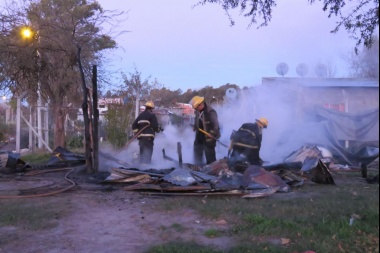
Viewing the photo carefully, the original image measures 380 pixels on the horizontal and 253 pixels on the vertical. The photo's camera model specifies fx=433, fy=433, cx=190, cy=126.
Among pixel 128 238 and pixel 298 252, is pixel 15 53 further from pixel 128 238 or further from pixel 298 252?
pixel 298 252

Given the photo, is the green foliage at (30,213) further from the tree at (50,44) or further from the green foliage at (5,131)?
the green foliage at (5,131)

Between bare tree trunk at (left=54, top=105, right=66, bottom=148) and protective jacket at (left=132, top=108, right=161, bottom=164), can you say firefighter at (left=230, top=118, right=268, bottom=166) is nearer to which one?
protective jacket at (left=132, top=108, right=161, bottom=164)

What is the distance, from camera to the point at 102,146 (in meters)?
17.1

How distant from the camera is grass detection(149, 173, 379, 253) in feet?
14.8

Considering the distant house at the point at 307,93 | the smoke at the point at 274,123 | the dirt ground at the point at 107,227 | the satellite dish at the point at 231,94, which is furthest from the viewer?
the satellite dish at the point at 231,94

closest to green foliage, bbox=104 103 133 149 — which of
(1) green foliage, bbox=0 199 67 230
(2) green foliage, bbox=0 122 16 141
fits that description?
(1) green foliage, bbox=0 199 67 230

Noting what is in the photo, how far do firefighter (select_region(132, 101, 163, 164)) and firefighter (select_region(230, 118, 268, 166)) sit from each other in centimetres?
252

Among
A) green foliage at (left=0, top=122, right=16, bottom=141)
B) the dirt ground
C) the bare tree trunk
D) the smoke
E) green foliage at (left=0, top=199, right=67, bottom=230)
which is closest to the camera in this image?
the dirt ground

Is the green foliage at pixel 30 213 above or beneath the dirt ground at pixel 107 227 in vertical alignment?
above

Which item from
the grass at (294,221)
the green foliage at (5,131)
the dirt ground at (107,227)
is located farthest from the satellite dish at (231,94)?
the green foliage at (5,131)

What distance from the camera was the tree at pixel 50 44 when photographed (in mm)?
12038

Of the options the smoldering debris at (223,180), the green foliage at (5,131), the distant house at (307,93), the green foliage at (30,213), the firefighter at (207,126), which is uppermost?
the distant house at (307,93)

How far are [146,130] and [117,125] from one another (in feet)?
17.4

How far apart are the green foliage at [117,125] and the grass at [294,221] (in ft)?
31.9
